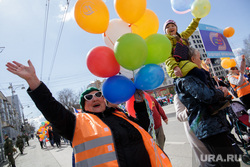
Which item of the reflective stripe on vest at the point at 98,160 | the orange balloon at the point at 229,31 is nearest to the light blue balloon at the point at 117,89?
the reflective stripe on vest at the point at 98,160

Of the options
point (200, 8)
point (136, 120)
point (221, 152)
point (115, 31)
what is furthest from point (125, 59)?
point (200, 8)

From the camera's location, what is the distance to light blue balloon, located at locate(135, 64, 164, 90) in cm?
163

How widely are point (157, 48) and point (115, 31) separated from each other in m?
0.65

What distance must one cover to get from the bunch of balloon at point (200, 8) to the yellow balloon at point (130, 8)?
95cm

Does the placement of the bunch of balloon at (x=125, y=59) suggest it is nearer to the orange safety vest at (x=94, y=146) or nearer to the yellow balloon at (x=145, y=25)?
the orange safety vest at (x=94, y=146)

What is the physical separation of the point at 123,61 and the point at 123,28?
0.65 meters

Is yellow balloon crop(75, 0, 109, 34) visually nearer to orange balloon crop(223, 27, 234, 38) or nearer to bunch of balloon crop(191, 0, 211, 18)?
bunch of balloon crop(191, 0, 211, 18)

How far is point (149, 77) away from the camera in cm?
162

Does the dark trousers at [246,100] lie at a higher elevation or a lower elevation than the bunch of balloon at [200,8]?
lower

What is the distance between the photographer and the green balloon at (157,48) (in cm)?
168

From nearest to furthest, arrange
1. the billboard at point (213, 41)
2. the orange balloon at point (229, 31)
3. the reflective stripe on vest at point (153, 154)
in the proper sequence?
1. the reflective stripe on vest at point (153, 154)
2. the orange balloon at point (229, 31)
3. the billboard at point (213, 41)

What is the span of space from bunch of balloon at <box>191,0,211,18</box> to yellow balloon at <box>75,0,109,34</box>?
136 centimetres

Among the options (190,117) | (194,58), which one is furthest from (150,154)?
(194,58)

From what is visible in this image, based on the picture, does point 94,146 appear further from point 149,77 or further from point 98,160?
point 149,77
